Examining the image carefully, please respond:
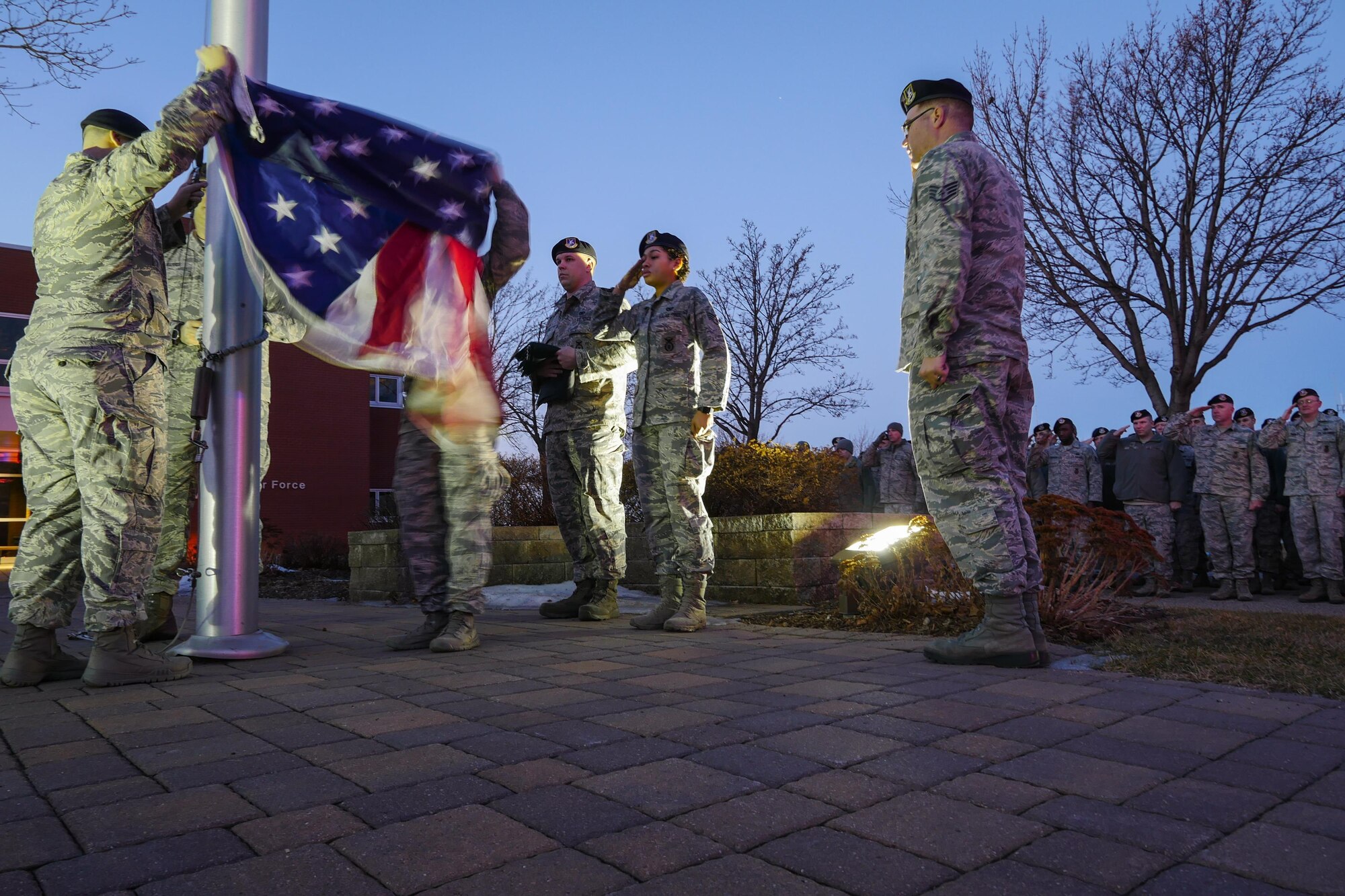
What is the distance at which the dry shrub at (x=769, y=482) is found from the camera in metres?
8.14

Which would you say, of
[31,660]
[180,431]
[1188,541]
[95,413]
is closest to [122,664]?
Result: [31,660]

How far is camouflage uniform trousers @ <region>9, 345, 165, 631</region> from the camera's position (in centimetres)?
303

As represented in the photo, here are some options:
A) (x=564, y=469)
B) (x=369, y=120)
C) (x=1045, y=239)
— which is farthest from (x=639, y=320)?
(x=1045, y=239)

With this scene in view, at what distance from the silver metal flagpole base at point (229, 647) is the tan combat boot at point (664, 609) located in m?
1.79

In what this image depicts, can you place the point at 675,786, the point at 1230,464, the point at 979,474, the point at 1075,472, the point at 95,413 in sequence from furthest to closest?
the point at 1075,472, the point at 1230,464, the point at 979,474, the point at 95,413, the point at 675,786

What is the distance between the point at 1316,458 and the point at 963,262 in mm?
6914

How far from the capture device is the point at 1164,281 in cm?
1630

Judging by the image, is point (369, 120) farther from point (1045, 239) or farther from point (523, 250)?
point (1045, 239)

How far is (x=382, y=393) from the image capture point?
2564 cm

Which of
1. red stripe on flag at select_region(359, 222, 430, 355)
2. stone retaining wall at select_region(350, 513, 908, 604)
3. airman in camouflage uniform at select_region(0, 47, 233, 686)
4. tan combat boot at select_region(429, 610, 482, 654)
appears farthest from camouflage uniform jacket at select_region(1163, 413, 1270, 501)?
airman in camouflage uniform at select_region(0, 47, 233, 686)

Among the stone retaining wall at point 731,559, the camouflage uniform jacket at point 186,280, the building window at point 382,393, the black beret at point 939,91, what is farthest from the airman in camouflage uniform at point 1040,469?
the building window at point 382,393

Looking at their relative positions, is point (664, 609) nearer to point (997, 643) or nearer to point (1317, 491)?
point (997, 643)

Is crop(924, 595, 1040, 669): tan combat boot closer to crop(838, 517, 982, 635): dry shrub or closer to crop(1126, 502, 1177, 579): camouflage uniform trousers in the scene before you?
crop(838, 517, 982, 635): dry shrub

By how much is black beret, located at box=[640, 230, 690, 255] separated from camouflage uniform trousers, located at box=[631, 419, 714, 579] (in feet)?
3.52
